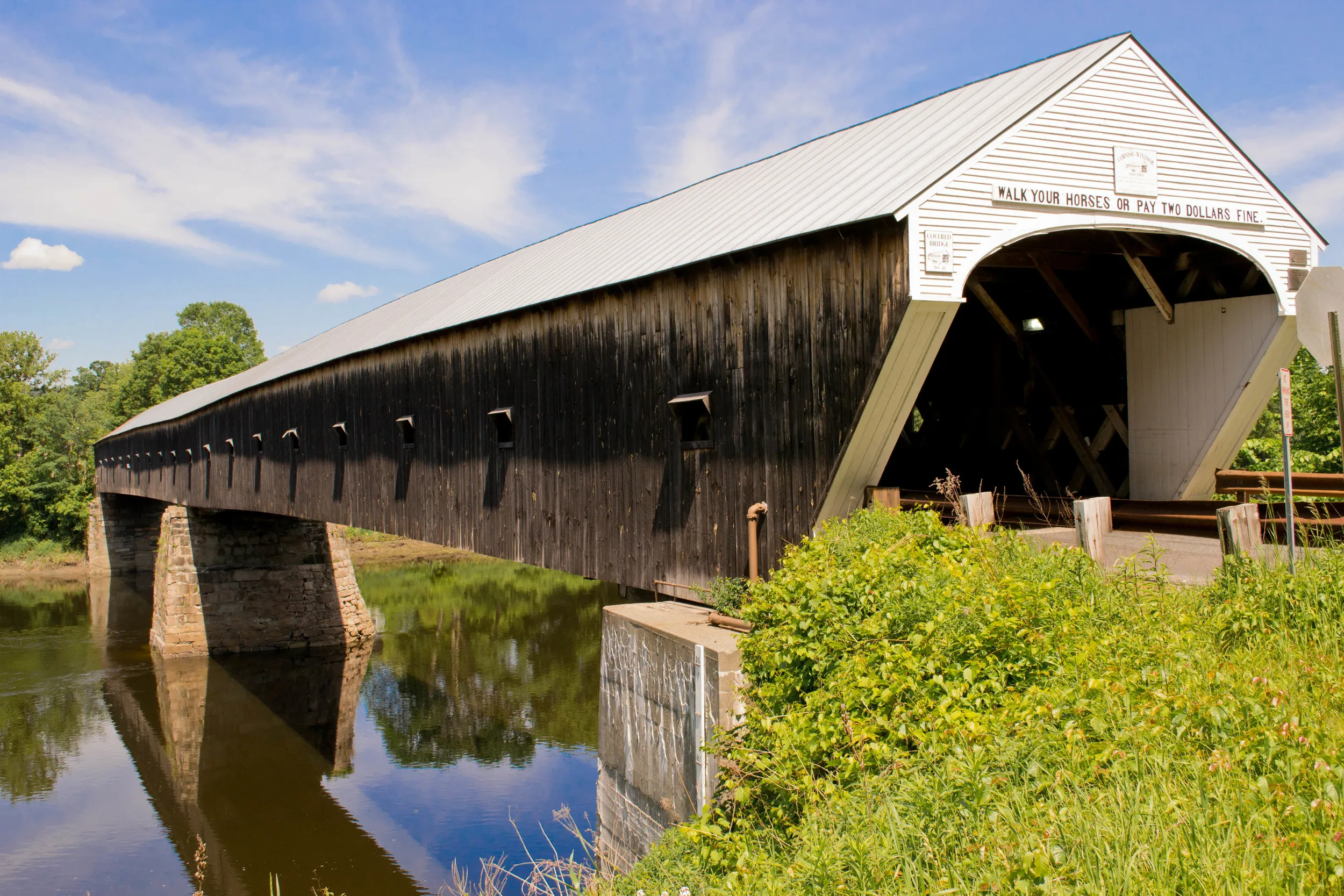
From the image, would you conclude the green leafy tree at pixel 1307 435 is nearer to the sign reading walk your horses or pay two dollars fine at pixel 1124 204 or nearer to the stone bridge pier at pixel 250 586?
the sign reading walk your horses or pay two dollars fine at pixel 1124 204

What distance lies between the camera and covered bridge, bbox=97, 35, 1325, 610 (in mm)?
6363

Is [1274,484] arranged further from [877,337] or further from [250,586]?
[250,586]

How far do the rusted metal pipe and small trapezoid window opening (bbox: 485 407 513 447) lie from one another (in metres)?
4.05

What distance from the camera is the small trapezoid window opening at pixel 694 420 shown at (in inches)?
301

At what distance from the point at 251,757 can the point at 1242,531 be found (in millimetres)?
16474

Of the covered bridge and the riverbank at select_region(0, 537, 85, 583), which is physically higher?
the covered bridge

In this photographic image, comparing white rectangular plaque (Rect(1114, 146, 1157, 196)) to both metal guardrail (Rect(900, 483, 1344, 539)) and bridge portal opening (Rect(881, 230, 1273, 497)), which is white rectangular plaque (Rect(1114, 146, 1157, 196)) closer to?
bridge portal opening (Rect(881, 230, 1273, 497))

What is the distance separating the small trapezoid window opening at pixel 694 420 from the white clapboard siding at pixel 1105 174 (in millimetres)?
2284

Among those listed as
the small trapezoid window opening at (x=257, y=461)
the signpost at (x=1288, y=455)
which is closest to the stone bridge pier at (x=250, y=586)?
the small trapezoid window opening at (x=257, y=461)

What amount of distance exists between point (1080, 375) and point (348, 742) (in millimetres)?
14196

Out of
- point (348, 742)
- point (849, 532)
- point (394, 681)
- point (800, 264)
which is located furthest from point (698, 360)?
point (394, 681)

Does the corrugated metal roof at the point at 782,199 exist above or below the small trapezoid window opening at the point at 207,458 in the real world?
above

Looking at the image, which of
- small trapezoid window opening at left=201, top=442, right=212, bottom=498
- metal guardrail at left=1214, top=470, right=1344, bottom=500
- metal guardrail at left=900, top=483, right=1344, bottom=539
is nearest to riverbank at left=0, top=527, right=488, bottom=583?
small trapezoid window opening at left=201, top=442, right=212, bottom=498

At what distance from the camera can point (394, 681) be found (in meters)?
21.3
